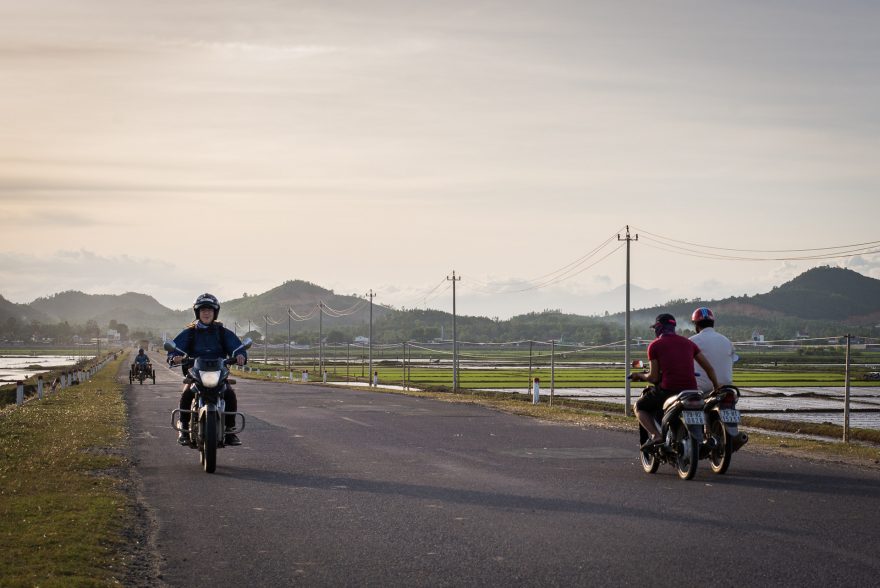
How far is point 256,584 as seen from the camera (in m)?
7.75

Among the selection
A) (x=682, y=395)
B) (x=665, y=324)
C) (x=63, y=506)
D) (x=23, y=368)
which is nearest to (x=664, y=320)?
(x=665, y=324)

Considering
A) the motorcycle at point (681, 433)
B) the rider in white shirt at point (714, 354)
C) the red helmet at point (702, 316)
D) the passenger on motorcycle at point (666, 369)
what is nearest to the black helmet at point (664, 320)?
the passenger on motorcycle at point (666, 369)

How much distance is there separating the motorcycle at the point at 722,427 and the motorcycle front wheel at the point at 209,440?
7010 mm

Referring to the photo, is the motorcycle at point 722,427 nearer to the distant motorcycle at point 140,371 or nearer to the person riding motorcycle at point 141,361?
the person riding motorcycle at point 141,361

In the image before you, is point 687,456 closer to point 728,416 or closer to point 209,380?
point 728,416

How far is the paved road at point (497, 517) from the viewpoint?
8.12 m

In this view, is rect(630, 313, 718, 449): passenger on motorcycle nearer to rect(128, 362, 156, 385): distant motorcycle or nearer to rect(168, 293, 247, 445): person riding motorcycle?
rect(168, 293, 247, 445): person riding motorcycle

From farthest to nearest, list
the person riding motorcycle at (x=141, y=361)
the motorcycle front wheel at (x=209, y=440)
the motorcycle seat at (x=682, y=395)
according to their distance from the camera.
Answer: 1. the person riding motorcycle at (x=141, y=361)
2. the motorcycle front wheel at (x=209, y=440)
3. the motorcycle seat at (x=682, y=395)

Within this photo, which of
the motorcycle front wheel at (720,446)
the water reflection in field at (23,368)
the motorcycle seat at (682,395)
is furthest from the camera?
the water reflection in field at (23,368)

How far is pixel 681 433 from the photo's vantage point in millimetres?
13422

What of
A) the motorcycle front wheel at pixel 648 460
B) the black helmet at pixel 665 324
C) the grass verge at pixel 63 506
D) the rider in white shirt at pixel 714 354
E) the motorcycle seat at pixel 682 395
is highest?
the black helmet at pixel 665 324

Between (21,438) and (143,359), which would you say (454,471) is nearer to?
(21,438)

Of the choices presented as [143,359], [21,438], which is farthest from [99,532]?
[143,359]

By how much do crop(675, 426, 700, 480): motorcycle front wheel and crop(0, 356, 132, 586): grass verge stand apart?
23.8 ft
